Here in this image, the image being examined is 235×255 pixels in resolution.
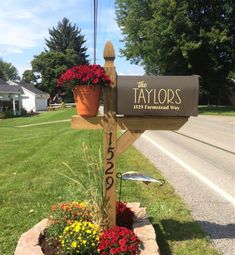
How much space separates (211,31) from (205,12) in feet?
13.3

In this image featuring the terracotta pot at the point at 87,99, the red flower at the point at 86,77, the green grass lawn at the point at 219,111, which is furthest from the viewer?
the green grass lawn at the point at 219,111

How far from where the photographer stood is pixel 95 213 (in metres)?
4.77

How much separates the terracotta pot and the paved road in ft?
6.77

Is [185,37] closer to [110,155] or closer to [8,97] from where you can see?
[8,97]

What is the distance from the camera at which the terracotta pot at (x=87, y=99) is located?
456 cm

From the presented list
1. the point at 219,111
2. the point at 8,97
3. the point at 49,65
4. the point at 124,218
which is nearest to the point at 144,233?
the point at 124,218

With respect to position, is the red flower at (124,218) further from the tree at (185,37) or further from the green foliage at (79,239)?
the tree at (185,37)

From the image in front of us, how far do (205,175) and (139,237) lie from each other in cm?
446

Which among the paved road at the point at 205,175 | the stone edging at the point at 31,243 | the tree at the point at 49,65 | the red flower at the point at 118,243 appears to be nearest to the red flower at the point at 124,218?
the red flower at the point at 118,243

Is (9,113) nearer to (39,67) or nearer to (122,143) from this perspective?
(122,143)

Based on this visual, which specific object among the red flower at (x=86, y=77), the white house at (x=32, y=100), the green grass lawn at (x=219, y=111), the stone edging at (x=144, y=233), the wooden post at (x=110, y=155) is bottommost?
the white house at (x=32, y=100)

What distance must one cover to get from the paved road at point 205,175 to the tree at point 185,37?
2419 centimetres

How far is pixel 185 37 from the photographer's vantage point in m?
38.9

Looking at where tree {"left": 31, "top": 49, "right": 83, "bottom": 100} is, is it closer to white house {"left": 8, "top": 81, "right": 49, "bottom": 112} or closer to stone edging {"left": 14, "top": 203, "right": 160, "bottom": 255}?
white house {"left": 8, "top": 81, "right": 49, "bottom": 112}
